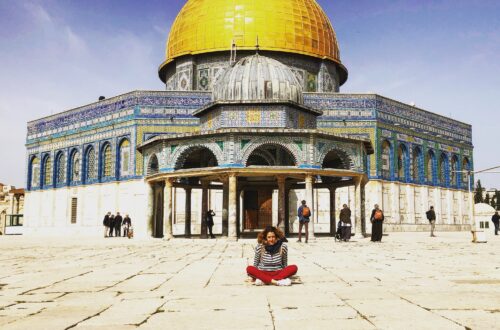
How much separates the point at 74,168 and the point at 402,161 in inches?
839

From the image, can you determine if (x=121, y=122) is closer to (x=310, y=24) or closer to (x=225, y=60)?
(x=225, y=60)

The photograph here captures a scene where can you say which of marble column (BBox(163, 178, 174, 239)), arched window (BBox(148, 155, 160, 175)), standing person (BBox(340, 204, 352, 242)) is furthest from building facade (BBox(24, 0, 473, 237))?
standing person (BBox(340, 204, 352, 242))

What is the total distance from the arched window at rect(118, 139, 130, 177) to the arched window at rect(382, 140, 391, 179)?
15211mm

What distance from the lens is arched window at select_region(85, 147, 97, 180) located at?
35.5m

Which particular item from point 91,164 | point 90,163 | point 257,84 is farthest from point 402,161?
point 90,163

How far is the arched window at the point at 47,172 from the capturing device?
38312 millimetres

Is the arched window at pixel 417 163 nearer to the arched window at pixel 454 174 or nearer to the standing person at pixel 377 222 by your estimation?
the arched window at pixel 454 174

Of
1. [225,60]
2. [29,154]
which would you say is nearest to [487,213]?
[225,60]

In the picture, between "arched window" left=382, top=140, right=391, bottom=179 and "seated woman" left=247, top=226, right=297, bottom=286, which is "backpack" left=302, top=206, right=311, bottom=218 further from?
"arched window" left=382, top=140, right=391, bottom=179

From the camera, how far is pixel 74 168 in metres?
36.9

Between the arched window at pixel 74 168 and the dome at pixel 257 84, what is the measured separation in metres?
16.1

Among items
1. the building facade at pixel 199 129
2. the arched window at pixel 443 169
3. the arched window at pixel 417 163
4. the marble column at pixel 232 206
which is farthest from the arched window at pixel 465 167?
the marble column at pixel 232 206

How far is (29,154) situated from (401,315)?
3947cm

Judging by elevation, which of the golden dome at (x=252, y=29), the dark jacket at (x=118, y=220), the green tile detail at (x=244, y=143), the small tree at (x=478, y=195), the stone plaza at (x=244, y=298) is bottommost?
the stone plaza at (x=244, y=298)
